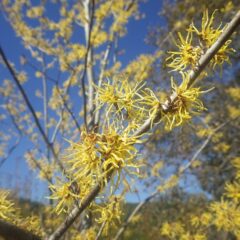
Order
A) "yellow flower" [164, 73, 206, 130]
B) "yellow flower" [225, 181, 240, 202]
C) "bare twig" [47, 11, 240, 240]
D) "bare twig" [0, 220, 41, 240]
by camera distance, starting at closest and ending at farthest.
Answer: "bare twig" [0, 220, 41, 240] < "bare twig" [47, 11, 240, 240] < "yellow flower" [164, 73, 206, 130] < "yellow flower" [225, 181, 240, 202]

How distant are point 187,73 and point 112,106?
35 centimetres

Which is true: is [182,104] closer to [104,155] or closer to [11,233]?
[104,155]

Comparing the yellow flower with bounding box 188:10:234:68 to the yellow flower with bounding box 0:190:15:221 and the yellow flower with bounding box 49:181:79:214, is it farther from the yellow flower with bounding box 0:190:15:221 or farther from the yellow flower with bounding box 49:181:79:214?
the yellow flower with bounding box 0:190:15:221

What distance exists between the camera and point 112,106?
5.10ft

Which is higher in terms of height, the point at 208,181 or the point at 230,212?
the point at 208,181

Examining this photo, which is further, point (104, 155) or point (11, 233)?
point (104, 155)

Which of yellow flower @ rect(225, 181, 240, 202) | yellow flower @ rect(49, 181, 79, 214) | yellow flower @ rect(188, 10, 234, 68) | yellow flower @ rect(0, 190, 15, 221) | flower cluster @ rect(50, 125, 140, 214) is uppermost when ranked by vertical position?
yellow flower @ rect(188, 10, 234, 68)

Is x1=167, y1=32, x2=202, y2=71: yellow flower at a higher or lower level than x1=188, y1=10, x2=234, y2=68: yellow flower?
lower

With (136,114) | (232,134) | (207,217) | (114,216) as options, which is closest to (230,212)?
(207,217)

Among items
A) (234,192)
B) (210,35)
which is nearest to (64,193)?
(210,35)

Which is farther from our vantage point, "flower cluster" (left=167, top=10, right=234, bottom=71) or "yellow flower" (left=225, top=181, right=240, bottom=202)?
"yellow flower" (left=225, top=181, right=240, bottom=202)

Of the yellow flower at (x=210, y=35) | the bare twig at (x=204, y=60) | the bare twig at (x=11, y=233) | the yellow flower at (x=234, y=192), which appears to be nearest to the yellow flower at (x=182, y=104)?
the bare twig at (x=204, y=60)

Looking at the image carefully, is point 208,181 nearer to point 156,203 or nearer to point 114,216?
point 156,203

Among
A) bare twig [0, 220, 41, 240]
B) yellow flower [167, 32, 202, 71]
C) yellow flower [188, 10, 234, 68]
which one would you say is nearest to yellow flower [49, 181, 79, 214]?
bare twig [0, 220, 41, 240]
